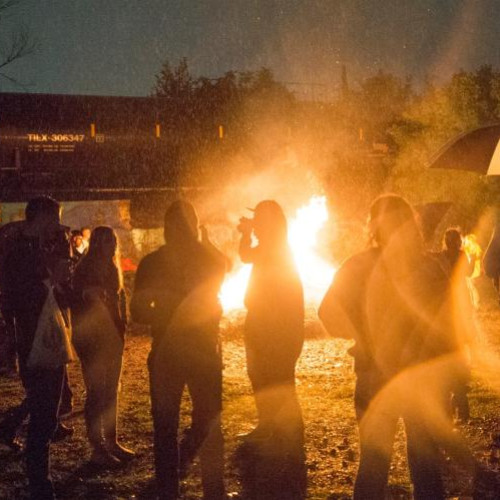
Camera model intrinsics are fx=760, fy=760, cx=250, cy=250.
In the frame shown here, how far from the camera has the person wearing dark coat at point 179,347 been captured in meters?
4.87

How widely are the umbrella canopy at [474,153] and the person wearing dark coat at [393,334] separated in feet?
6.61

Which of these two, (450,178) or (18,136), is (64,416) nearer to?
(18,136)

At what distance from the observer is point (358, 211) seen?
34031mm

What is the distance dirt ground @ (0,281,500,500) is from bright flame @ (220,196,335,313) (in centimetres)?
492

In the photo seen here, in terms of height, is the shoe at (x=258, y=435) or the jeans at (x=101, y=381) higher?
the jeans at (x=101, y=381)

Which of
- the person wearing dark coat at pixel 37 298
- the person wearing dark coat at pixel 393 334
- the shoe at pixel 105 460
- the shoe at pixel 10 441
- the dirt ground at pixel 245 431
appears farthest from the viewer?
the shoe at pixel 10 441

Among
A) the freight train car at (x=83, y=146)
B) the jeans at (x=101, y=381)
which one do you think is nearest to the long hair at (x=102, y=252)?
the jeans at (x=101, y=381)

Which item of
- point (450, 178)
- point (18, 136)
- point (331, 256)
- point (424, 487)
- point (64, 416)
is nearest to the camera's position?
point (424, 487)

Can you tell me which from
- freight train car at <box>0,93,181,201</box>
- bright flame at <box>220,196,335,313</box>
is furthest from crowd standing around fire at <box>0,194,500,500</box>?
freight train car at <box>0,93,181,201</box>

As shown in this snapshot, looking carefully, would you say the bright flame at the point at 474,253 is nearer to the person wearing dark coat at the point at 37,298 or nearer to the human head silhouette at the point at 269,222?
the human head silhouette at the point at 269,222

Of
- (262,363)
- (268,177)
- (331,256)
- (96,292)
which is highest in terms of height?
(268,177)

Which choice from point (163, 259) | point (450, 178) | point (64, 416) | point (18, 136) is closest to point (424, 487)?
point (163, 259)

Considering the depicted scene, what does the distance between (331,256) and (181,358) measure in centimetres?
2398

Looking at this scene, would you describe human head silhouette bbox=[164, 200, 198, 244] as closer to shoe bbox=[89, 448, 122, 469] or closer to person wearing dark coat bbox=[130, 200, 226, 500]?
person wearing dark coat bbox=[130, 200, 226, 500]
